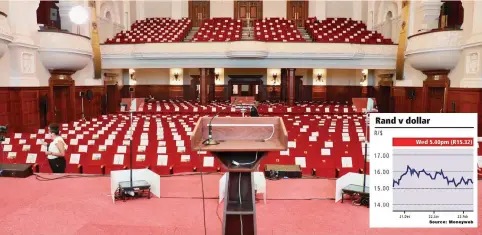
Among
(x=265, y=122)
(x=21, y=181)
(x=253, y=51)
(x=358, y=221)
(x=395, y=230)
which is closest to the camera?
(x=265, y=122)

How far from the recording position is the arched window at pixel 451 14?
44.6ft

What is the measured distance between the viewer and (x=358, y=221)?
11.6 feet

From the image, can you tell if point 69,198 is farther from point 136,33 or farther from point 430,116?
point 136,33

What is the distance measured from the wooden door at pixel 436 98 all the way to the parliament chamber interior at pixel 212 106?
9 cm

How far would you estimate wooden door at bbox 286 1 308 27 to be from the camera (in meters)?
22.6

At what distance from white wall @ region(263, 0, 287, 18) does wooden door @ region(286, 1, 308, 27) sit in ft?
1.28

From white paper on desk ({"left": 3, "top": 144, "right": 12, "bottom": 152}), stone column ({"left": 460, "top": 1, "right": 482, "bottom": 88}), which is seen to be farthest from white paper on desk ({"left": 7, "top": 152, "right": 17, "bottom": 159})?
stone column ({"left": 460, "top": 1, "right": 482, "bottom": 88})

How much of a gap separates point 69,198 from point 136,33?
16322mm

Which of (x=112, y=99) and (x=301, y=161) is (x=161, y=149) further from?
(x=112, y=99)

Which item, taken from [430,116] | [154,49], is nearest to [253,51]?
[154,49]

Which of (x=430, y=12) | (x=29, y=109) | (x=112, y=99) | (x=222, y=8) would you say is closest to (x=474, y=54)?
(x=430, y=12)

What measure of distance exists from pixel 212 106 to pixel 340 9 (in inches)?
427

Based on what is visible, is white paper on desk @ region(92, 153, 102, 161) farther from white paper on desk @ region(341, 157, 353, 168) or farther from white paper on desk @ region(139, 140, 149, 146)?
white paper on desk @ region(341, 157, 353, 168)

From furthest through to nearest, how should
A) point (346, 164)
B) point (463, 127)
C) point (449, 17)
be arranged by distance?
point (449, 17) < point (346, 164) < point (463, 127)
